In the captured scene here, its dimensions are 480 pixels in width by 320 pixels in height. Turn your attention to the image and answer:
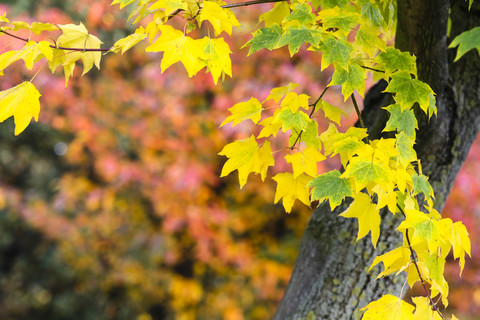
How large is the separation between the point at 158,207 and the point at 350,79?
A: 3.23 metres

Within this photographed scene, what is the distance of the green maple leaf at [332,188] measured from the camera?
38.8 inches

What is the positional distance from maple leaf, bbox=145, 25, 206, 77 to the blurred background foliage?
2.21 meters

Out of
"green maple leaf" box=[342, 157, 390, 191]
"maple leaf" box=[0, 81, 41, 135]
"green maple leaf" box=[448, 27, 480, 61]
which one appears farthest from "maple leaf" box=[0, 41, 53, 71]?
"green maple leaf" box=[448, 27, 480, 61]

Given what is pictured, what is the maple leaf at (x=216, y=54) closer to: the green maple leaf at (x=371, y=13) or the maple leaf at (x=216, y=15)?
the maple leaf at (x=216, y=15)

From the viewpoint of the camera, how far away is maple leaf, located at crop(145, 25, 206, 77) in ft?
3.18

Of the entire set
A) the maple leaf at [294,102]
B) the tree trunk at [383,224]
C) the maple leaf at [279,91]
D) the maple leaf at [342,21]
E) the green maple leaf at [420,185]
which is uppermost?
the maple leaf at [342,21]

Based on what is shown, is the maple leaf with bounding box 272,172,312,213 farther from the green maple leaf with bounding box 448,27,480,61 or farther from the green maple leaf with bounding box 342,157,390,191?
the green maple leaf with bounding box 448,27,480,61

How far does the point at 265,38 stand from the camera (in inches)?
40.2

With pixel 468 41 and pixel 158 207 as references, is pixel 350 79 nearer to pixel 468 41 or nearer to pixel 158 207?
pixel 468 41

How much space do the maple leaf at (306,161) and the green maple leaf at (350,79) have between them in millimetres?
173

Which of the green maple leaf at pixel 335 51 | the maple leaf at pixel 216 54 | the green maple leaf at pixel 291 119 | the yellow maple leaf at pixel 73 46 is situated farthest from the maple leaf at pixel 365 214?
the yellow maple leaf at pixel 73 46

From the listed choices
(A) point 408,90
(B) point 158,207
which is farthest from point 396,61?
(B) point 158,207

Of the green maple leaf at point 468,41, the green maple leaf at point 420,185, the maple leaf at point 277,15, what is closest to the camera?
the green maple leaf at point 468,41

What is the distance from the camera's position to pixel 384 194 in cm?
98
